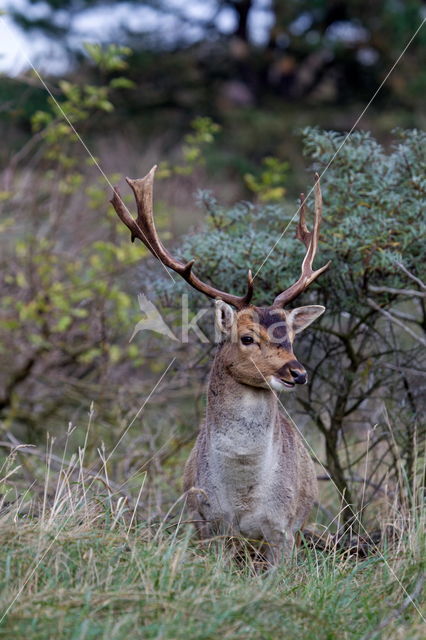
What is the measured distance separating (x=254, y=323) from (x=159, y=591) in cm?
196

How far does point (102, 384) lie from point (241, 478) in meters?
3.89

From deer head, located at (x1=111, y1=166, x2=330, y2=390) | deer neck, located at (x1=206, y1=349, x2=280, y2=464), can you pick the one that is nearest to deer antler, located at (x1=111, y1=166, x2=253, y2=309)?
deer head, located at (x1=111, y1=166, x2=330, y2=390)

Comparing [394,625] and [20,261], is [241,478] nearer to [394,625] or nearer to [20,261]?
[394,625]

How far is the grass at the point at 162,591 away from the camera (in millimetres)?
3518

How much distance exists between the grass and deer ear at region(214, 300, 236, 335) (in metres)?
1.27

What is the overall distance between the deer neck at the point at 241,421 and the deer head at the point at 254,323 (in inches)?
3.3

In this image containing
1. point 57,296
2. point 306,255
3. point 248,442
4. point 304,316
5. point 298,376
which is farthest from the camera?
point 57,296

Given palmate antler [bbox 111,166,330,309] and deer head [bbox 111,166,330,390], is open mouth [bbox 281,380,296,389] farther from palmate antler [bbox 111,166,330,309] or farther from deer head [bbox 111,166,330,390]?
palmate antler [bbox 111,166,330,309]

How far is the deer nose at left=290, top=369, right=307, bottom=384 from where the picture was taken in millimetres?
4969

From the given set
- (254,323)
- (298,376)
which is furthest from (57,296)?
(298,376)

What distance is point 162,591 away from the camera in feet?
12.6

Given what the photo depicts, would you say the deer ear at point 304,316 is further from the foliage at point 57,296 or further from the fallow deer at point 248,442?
the foliage at point 57,296

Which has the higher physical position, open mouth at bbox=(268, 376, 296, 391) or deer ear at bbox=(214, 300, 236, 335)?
deer ear at bbox=(214, 300, 236, 335)

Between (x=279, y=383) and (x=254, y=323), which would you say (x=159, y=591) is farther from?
(x=254, y=323)
